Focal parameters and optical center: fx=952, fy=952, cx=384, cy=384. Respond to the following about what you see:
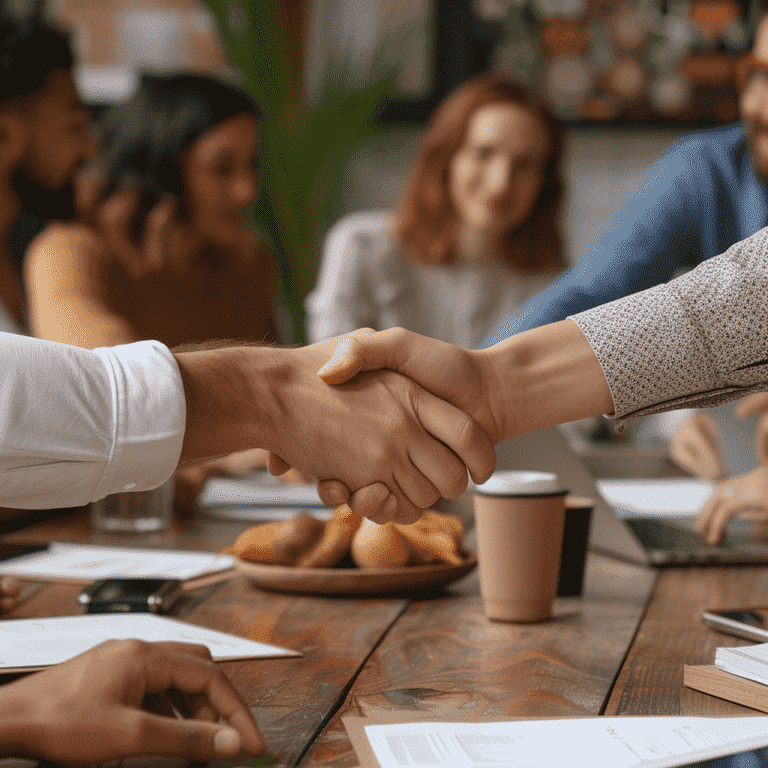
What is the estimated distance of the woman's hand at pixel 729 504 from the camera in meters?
1.23

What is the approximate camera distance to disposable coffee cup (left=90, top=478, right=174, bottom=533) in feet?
4.50

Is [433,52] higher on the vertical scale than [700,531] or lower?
higher

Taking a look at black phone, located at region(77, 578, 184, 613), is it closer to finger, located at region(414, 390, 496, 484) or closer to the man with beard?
finger, located at region(414, 390, 496, 484)

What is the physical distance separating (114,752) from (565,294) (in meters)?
1.19

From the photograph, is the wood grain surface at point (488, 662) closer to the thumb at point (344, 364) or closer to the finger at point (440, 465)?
the finger at point (440, 465)

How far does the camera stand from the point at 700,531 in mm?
1269

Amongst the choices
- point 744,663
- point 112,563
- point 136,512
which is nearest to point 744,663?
point 744,663

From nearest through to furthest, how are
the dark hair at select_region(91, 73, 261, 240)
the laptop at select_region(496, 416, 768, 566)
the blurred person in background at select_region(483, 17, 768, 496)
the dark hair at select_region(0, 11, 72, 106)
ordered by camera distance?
the laptop at select_region(496, 416, 768, 566)
the blurred person in background at select_region(483, 17, 768, 496)
the dark hair at select_region(0, 11, 72, 106)
the dark hair at select_region(91, 73, 261, 240)

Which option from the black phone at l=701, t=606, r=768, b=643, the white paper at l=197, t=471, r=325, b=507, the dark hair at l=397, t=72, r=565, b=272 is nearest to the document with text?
the black phone at l=701, t=606, r=768, b=643

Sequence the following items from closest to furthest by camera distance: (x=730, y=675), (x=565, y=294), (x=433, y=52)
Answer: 1. (x=730, y=675)
2. (x=565, y=294)
3. (x=433, y=52)

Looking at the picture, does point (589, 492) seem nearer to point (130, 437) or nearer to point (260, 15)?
point (130, 437)

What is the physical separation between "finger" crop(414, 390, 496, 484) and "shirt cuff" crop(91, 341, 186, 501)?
0.31 metres

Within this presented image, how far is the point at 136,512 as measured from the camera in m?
1.38

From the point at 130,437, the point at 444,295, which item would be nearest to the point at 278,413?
the point at 130,437
